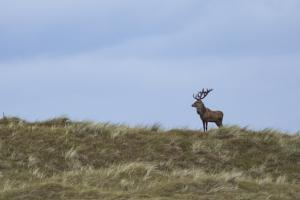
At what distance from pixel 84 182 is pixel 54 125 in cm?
791

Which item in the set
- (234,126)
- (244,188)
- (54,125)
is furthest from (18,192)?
(234,126)

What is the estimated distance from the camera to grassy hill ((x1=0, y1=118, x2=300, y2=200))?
1614 cm

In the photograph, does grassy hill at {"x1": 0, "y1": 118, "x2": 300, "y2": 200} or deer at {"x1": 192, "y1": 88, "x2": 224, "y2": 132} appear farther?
deer at {"x1": 192, "y1": 88, "x2": 224, "y2": 132}

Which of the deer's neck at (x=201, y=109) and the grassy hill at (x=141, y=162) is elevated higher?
the deer's neck at (x=201, y=109)

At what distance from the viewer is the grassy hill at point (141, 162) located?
53.0 ft

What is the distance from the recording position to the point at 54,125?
25.1 m

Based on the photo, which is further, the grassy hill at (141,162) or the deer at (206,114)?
the deer at (206,114)

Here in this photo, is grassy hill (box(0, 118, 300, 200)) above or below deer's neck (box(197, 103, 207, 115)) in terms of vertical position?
below

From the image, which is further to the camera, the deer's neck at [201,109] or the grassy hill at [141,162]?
the deer's neck at [201,109]

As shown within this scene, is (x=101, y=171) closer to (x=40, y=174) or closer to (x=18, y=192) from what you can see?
(x=40, y=174)

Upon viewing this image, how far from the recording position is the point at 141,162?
20969mm

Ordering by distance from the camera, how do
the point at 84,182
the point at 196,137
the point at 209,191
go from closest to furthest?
1. the point at 209,191
2. the point at 84,182
3. the point at 196,137

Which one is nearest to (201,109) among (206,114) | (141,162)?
(206,114)

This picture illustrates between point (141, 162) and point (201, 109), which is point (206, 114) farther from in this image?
point (141, 162)
